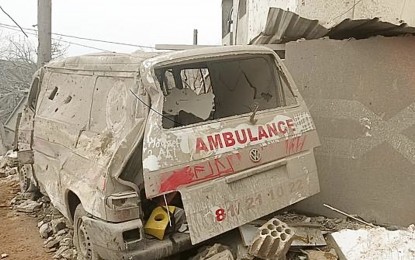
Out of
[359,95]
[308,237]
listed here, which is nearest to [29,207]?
[308,237]

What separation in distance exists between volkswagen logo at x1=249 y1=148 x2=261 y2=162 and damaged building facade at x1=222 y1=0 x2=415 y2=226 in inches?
57.5

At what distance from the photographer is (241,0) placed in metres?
12.5

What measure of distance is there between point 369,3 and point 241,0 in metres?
7.44

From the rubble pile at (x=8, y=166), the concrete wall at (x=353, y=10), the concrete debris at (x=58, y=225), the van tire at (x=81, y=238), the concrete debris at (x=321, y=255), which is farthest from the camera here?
the rubble pile at (x=8, y=166)

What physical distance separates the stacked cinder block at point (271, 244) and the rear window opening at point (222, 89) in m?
1.45

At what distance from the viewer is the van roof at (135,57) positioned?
4.45 metres

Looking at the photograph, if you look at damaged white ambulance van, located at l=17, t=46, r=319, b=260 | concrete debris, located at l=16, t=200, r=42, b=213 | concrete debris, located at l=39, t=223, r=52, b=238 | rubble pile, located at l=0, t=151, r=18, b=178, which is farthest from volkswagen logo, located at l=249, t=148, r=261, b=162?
rubble pile, located at l=0, t=151, r=18, b=178

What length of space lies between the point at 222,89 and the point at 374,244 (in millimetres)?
2477

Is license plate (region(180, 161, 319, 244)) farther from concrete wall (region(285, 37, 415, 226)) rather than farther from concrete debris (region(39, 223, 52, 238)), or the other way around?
concrete debris (region(39, 223, 52, 238))

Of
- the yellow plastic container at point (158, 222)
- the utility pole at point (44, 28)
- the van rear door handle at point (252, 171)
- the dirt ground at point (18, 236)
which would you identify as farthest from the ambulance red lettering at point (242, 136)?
the utility pole at point (44, 28)

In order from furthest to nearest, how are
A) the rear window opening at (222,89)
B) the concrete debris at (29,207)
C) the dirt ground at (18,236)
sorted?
the concrete debris at (29,207) < the dirt ground at (18,236) < the rear window opening at (222,89)

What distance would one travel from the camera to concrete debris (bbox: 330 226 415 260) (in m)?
4.28

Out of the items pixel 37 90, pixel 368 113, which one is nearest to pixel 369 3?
pixel 368 113

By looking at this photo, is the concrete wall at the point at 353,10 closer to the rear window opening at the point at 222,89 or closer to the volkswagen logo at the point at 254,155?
the rear window opening at the point at 222,89
